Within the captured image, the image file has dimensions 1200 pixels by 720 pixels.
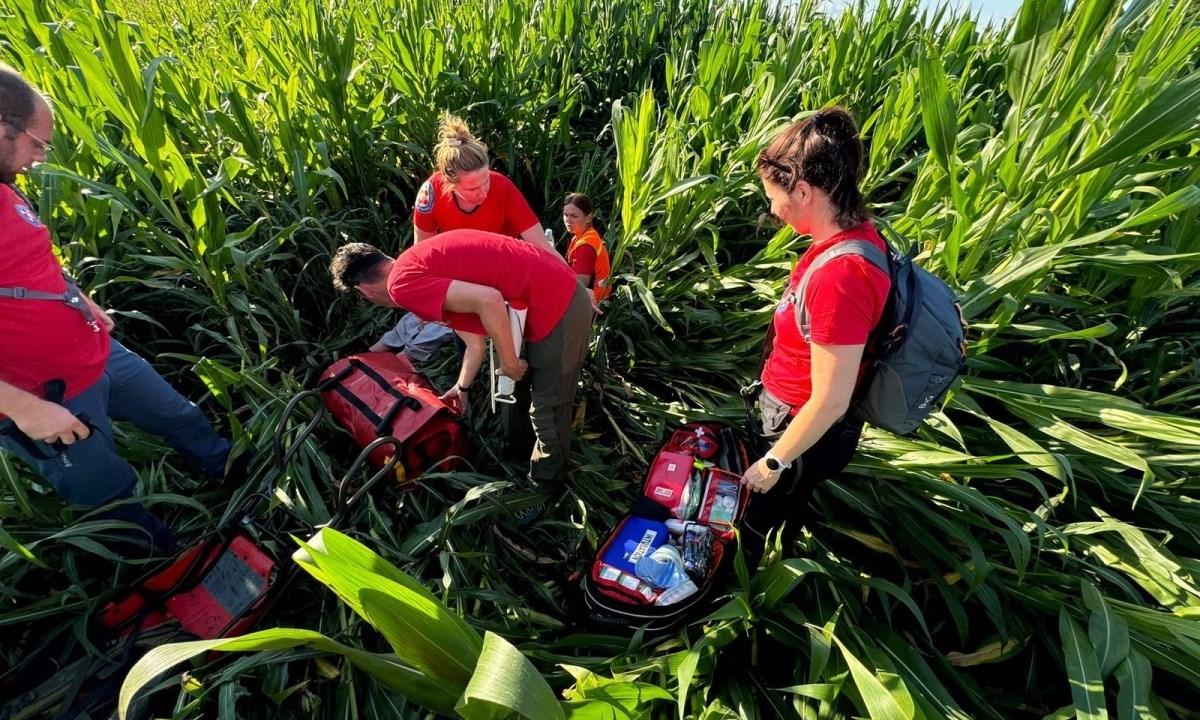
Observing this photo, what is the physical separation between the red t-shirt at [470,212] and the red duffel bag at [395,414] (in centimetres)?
58

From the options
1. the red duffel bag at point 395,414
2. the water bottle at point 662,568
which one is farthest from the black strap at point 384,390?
the water bottle at point 662,568

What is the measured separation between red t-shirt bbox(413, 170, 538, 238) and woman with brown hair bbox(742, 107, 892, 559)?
1200mm

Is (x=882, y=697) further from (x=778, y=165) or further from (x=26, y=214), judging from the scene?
(x=26, y=214)

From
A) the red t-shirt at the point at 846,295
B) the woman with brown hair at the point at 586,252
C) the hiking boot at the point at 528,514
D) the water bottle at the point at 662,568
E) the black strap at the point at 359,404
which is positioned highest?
the red t-shirt at the point at 846,295

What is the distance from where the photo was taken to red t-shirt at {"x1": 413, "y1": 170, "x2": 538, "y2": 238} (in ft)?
6.72

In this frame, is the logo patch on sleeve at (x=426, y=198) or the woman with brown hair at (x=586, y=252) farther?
the woman with brown hair at (x=586, y=252)

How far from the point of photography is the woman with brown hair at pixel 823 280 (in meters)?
1.02

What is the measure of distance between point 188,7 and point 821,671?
245 inches

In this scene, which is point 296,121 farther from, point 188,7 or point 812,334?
point 188,7

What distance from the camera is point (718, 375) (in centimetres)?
224

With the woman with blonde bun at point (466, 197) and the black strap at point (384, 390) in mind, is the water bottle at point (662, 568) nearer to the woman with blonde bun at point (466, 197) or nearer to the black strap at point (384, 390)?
the black strap at point (384, 390)

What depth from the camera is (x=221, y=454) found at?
1.67m

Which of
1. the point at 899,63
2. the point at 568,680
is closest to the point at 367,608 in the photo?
the point at 568,680

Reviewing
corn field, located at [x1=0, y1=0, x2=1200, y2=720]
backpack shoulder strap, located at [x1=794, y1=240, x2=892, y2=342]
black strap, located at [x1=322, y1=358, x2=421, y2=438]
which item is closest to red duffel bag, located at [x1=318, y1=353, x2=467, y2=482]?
black strap, located at [x1=322, y1=358, x2=421, y2=438]
